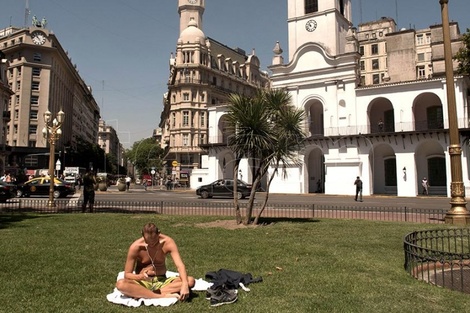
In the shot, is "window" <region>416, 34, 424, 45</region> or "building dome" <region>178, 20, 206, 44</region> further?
"building dome" <region>178, 20, 206, 44</region>

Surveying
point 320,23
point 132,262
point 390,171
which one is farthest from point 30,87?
point 132,262

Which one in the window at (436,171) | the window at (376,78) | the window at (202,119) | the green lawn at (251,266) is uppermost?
the window at (376,78)

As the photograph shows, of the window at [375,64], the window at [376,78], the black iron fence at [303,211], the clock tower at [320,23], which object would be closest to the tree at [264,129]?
the black iron fence at [303,211]

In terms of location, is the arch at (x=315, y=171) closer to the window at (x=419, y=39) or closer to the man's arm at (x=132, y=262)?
the window at (x=419, y=39)

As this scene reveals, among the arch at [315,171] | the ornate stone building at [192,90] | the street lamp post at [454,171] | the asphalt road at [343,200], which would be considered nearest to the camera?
the street lamp post at [454,171]

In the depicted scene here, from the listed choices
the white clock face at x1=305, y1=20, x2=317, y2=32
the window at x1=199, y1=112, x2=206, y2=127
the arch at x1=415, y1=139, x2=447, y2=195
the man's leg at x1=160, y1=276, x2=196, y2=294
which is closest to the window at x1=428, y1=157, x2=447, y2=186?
the arch at x1=415, y1=139, x2=447, y2=195

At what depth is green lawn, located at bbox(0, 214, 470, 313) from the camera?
4.80 metres

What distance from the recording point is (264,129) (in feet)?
41.8

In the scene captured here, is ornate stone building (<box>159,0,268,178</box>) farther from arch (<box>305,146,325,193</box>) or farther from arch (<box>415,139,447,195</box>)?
arch (<box>415,139,447,195</box>)

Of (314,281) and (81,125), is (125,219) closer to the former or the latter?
(314,281)

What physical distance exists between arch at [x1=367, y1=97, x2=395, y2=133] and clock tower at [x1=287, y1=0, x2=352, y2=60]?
289 inches

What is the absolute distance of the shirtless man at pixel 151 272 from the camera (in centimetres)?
484

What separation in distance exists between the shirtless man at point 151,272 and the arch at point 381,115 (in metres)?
36.9

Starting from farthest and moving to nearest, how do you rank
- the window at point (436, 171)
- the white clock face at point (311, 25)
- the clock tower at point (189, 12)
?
the clock tower at point (189, 12)
the white clock face at point (311, 25)
the window at point (436, 171)
